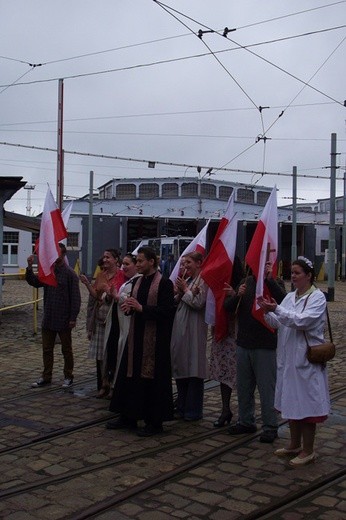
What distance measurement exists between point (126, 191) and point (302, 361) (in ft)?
174

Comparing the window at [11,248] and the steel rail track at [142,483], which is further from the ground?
the window at [11,248]

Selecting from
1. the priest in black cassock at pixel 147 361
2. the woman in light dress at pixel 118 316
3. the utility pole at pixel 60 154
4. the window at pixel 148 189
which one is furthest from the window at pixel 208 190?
the priest in black cassock at pixel 147 361

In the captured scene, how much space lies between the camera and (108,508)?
4.86 m

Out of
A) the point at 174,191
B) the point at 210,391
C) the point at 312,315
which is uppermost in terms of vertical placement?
the point at 174,191

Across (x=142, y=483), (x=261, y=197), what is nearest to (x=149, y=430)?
(x=142, y=483)

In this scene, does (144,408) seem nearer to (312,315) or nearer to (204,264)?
(204,264)

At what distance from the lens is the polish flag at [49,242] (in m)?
8.67

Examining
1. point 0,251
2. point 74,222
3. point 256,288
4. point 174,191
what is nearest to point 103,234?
point 74,222

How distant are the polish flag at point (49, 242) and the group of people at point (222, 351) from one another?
119 cm

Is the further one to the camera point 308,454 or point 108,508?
point 308,454

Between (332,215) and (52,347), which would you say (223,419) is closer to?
(52,347)

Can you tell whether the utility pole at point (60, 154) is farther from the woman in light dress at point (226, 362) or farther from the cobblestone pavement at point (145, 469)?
the woman in light dress at point (226, 362)

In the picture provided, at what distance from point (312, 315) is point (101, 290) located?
3.63 m

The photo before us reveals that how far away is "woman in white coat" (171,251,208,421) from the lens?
7.23 metres
